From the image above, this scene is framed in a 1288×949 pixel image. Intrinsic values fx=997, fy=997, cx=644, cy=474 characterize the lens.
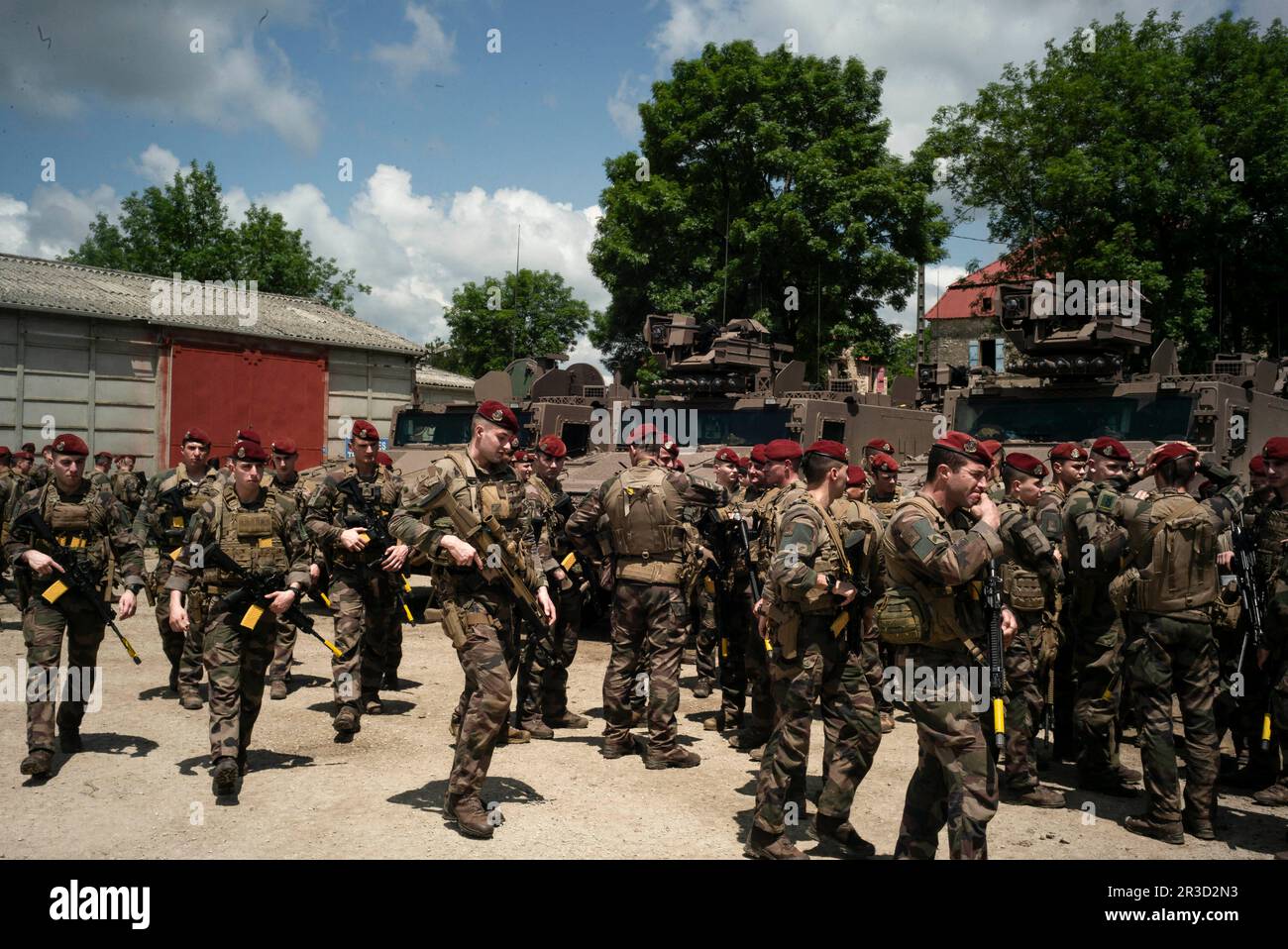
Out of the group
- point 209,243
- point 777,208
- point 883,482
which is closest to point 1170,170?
point 777,208

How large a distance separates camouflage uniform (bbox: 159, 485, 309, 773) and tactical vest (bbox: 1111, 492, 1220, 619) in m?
4.85

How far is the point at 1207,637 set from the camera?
5324 millimetres

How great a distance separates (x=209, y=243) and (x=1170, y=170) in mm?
33398

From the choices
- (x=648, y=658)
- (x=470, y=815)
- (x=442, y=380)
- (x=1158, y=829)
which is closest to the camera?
(x=470, y=815)

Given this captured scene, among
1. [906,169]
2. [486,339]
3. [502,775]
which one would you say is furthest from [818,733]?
[486,339]

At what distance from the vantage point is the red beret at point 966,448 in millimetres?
4227

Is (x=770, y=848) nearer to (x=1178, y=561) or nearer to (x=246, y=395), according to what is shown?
(x=1178, y=561)

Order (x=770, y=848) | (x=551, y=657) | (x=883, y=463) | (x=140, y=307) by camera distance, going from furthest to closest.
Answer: (x=140, y=307) < (x=883, y=463) < (x=551, y=657) < (x=770, y=848)

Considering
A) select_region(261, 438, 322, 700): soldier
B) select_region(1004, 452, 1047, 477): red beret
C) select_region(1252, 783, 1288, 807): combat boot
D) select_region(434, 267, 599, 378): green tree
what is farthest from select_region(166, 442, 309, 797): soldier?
select_region(434, 267, 599, 378): green tree

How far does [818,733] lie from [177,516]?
586cm

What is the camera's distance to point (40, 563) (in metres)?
6.02

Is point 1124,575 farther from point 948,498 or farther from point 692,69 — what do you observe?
point 692,69

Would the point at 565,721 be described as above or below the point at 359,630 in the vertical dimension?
below

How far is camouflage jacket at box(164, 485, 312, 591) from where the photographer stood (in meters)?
6.09
